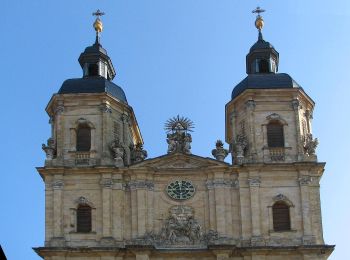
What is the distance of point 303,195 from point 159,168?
646 centimetres

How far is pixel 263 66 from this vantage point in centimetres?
4859

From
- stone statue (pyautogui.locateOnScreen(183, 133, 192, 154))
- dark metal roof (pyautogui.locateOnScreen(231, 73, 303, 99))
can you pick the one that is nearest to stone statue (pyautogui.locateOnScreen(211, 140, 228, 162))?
stone statue (pyautogui.locateOnScreen(183, 133, 192, 154))

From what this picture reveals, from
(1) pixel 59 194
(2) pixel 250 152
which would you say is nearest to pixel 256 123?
(2) pixel 250 152

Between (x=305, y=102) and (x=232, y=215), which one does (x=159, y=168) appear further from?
(x=305, y=102)

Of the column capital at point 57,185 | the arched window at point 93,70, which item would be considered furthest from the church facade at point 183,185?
the arched window at point 93,70

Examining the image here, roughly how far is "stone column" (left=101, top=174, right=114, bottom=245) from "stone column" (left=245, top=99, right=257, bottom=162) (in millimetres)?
6458

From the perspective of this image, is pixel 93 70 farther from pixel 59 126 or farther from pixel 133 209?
pixel 133 209

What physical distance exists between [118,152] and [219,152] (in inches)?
179

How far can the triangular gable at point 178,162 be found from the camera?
44406 mm

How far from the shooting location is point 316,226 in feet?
142

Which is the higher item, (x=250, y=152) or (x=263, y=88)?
(x=263, y=88)

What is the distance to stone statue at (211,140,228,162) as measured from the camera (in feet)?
148

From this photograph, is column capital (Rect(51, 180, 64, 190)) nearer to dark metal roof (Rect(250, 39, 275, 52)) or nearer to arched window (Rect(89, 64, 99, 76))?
arched window (Rect(89, 64, 99, 76))

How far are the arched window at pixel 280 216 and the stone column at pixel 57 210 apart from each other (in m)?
9.28
